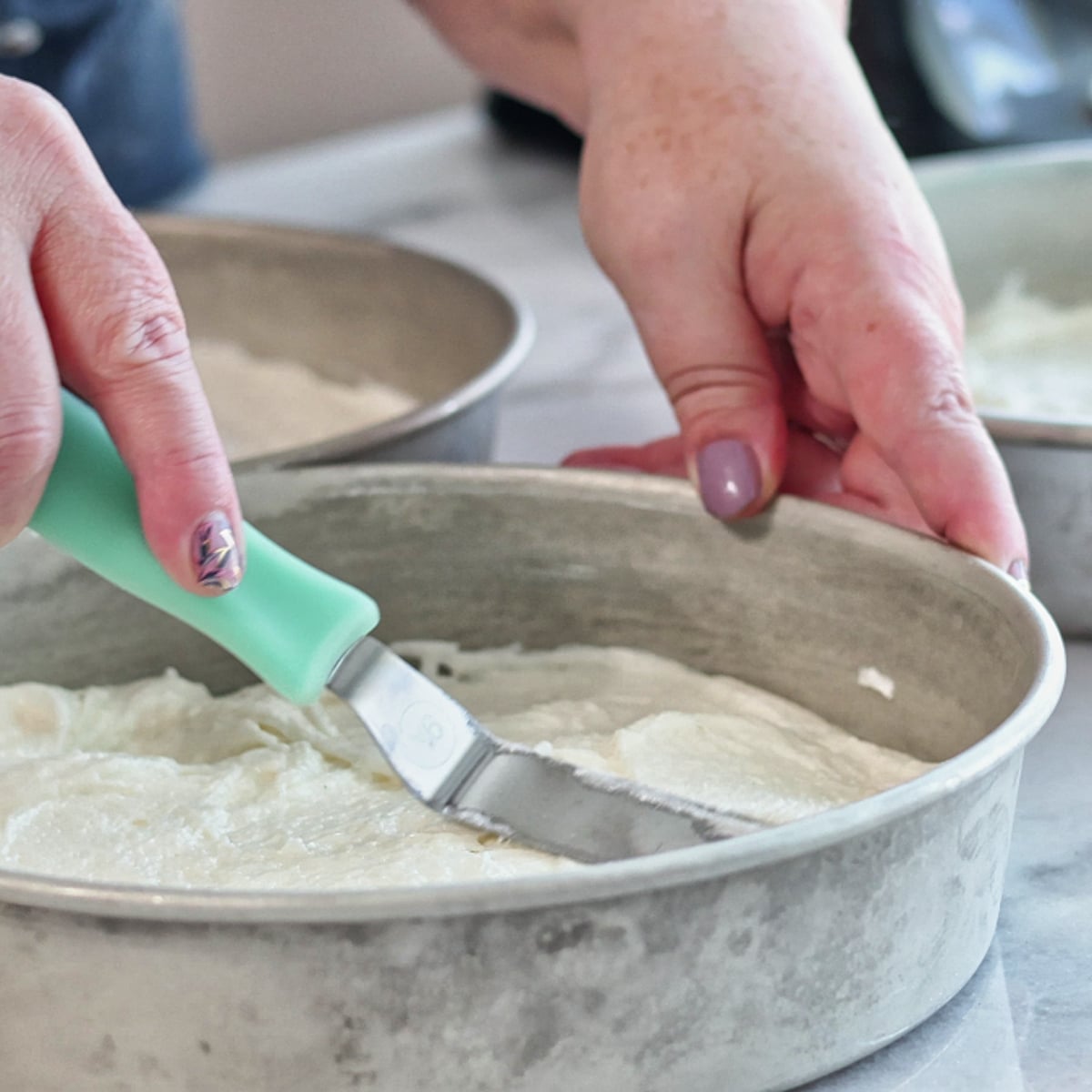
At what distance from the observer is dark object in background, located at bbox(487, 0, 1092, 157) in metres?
1.35

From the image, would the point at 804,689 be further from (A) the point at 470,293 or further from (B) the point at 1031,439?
(A) the point at 470,293

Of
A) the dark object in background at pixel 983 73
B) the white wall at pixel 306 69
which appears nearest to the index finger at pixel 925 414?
the dark object in background at pixel 983 73

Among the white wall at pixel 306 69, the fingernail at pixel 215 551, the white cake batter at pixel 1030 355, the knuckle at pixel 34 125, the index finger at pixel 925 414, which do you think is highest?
the knuckle at pixel 34 125

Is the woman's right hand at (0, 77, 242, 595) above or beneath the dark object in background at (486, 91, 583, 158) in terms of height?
above

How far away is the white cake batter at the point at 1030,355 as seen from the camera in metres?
1.00

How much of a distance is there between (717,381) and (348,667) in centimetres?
25

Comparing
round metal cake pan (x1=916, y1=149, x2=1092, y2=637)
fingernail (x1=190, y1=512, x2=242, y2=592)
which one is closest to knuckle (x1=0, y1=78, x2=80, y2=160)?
fingernail (x1=190, y1=512, x2=242, y2=592)

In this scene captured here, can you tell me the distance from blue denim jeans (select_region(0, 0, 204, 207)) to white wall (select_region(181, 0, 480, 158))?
3.22 feet

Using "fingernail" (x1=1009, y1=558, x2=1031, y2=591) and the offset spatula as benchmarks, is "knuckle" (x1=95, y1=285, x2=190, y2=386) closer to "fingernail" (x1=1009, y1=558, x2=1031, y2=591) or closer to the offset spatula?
the offset spatula

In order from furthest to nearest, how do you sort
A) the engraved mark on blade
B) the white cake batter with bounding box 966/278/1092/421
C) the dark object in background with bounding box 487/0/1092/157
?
the dark object in background with bounding box 487/0/1092/157, the white cake batter with bounding box 966/278/1092/421, the engraved mark on blade

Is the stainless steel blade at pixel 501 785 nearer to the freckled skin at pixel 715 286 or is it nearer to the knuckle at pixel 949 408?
the freckled skin at pixel 715 286

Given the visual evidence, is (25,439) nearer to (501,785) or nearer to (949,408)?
(501,785)

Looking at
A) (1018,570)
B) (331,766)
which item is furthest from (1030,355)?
(331,766)

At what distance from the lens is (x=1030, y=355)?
1111 millimetres
